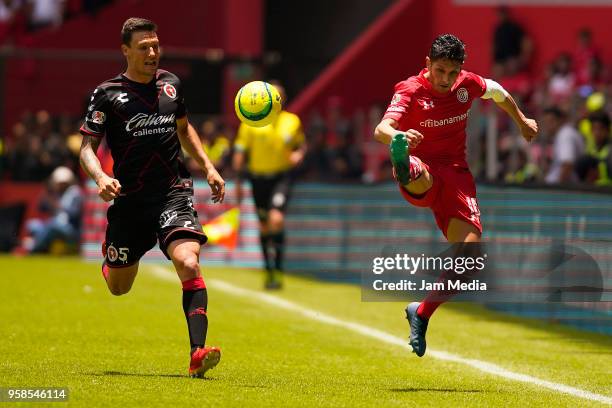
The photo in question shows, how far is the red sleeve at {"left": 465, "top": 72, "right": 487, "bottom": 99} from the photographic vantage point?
999 centimetres

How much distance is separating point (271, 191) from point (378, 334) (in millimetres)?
5326

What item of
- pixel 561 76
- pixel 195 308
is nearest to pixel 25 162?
pixel 561 76

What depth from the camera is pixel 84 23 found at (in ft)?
112

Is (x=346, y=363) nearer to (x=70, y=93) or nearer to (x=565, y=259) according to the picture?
(x=565, y=259)

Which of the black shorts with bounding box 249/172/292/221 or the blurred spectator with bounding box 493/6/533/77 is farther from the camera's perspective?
the blurred spectator with bounding box 493/6/533/77

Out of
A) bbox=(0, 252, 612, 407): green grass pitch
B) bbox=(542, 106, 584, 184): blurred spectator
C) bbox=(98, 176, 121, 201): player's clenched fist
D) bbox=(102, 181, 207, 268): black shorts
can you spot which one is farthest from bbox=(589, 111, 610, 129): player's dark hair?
bbox=(98, 176, 121, 201): player's clenched fist

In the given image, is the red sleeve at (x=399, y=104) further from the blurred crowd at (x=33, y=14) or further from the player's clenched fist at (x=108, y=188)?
the blurred crowd at (x=33, y=14)

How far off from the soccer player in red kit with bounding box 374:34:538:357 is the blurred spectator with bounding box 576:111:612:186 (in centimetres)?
573

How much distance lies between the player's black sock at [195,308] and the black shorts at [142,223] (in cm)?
36

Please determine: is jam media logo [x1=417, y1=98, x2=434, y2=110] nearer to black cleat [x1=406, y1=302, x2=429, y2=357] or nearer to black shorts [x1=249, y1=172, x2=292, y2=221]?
black cleat [x1=406, y1=302, x2=429, y2=357]

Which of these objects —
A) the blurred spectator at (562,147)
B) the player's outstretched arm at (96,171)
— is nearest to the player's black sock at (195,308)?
the player's outstretched arm at (96,171)

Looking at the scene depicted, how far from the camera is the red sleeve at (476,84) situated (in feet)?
32.8

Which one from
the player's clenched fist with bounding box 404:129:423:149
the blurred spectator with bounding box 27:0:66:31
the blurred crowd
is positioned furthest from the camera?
the blurred spectator with bounding box 27:0:66:31

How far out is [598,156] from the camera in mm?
15680
